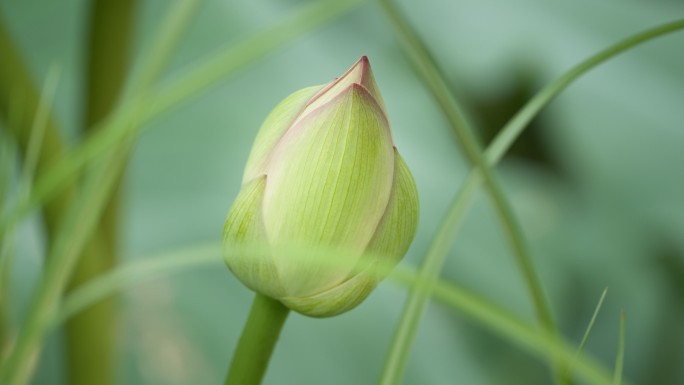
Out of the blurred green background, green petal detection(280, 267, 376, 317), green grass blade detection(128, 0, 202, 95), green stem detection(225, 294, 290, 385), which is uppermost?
the blurred green background

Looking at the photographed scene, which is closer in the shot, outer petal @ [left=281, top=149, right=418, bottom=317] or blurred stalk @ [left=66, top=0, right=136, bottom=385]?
outer petal @ [left=281, top=149, right=418, bottom=317]

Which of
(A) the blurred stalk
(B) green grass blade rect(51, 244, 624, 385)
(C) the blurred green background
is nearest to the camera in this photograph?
(B) green grass blade rect(51, 244, 624, 385)

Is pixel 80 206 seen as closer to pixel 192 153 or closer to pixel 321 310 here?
pixel 321 310

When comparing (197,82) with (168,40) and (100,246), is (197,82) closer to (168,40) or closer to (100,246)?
(168,40)

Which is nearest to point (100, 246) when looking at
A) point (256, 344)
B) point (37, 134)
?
point (37, 134)

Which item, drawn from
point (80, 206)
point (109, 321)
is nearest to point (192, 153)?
point (109, 321)

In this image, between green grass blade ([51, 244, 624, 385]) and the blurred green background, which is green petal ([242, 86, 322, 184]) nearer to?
green grass blade ([51, 244, 624, 385])

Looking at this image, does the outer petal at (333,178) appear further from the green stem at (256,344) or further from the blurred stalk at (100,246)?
the blurred stalk at (100,246)

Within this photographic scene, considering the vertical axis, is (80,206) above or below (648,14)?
below

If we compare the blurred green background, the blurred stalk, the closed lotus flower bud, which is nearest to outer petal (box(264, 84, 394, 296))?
the closed lotus flower bud
